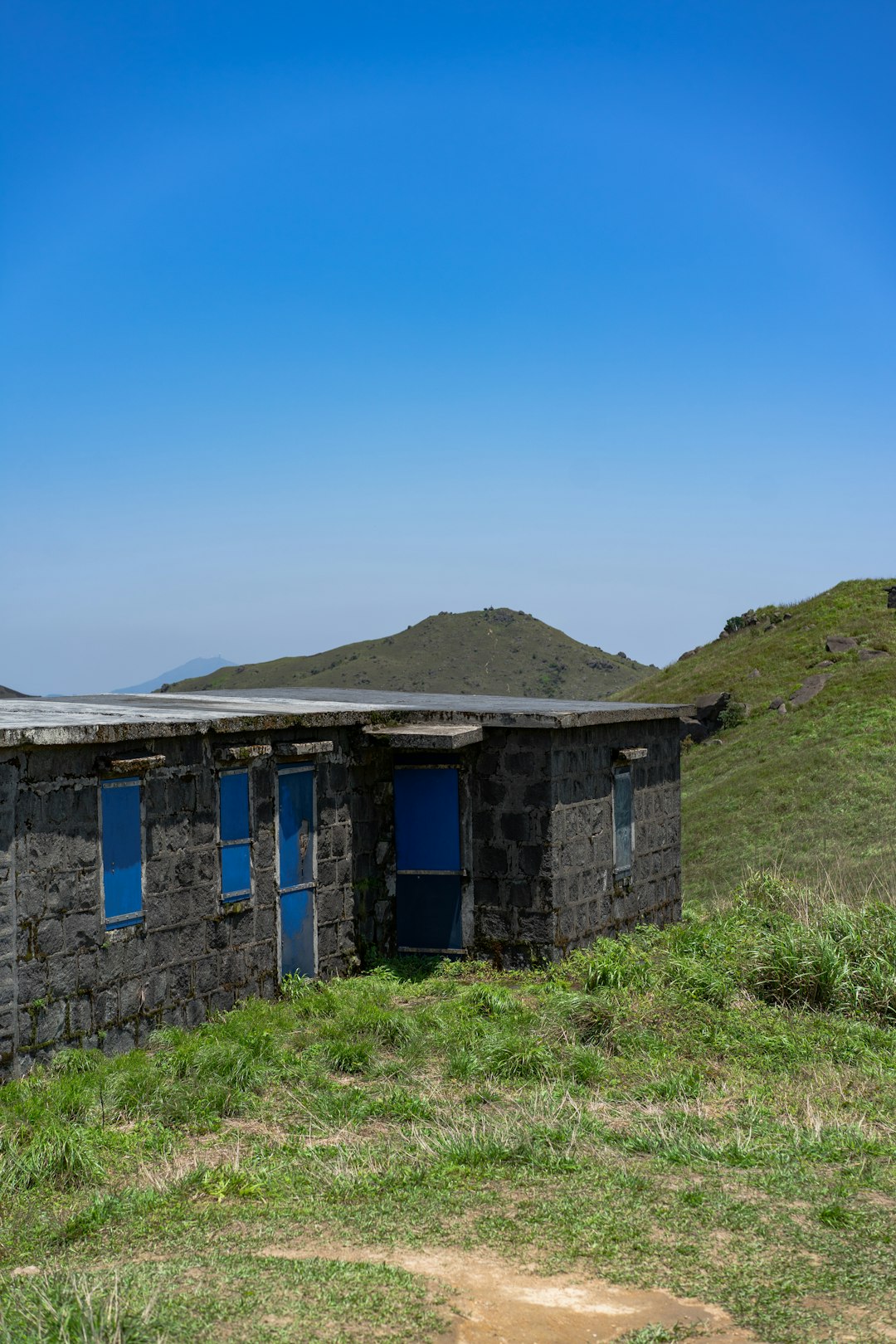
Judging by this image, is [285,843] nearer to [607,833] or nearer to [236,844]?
[236,844]

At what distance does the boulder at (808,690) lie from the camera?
32.6 m

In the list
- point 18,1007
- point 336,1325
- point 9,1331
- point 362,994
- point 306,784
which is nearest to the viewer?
point 9,1331

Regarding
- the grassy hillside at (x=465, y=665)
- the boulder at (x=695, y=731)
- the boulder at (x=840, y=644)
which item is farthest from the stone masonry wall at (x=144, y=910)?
the grassy hillside at (x=465, y=665)

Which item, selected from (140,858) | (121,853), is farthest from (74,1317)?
(140,858)

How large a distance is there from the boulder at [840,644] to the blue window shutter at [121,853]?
98.3 feet

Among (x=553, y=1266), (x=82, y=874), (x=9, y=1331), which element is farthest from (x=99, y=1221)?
(x=82, y=874)

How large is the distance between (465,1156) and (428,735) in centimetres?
578

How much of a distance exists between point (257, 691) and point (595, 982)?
8136 mm

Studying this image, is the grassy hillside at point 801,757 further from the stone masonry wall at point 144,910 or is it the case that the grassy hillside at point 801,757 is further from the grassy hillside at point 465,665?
the grassy hillside at point 465,665

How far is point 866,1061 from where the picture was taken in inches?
359

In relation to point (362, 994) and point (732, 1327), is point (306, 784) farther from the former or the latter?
point (732, 1327)

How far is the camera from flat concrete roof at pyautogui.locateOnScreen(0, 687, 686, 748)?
352 inches

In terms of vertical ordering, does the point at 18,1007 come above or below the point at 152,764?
below

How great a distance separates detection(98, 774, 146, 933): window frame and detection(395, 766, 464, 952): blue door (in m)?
3.96
